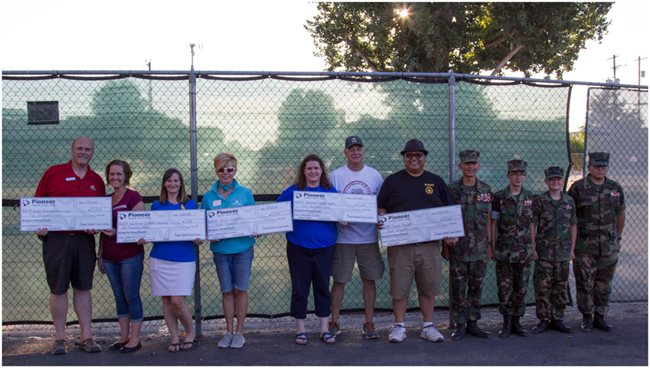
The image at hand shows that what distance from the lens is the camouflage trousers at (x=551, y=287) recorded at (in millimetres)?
5230

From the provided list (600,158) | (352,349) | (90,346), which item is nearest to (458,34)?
(600,158)

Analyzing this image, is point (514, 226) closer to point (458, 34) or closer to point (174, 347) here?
point (174, 347)

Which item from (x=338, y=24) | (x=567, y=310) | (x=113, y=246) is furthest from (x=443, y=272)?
(x=338, y=24)

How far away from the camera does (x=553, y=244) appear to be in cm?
519

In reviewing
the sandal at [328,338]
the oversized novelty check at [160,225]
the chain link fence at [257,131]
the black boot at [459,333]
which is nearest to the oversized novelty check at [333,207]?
the chain link fence at [257,131]

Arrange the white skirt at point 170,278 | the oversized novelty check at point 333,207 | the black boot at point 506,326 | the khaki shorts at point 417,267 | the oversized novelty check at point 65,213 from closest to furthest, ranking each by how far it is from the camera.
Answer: the oversized novelty check at point 65,213
the white skirt at point 170,278
the oversized novelty check at point 333,207
the khaki shorts at point 417,267
the black boot at point 506,326

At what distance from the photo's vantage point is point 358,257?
5082 millimetres

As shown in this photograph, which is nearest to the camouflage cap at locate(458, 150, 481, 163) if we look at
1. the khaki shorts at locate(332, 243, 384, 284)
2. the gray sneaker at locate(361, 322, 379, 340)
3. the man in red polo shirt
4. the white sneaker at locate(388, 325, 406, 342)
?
the khaki shorts at locate(332, 243, 384, 284)

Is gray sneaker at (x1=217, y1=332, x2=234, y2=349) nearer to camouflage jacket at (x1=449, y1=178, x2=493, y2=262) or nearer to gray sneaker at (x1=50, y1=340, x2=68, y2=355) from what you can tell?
gray sneaker at (x1=50, y1=340, x2=68, y2=355)

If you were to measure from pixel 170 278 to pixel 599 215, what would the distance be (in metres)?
4.06

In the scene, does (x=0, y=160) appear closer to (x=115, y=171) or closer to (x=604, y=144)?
(x=115, y=171)

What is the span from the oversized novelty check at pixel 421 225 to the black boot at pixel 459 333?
910mm

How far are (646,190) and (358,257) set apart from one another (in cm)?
353

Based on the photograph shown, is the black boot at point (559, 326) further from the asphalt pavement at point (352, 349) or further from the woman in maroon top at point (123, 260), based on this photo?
the woman in maroon top at point (123, 260)
